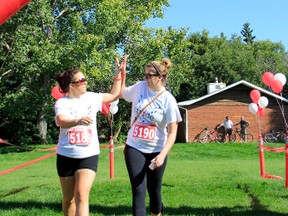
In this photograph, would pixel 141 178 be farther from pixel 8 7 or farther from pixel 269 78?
pixel 269 78

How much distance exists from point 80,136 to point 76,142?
75 mm

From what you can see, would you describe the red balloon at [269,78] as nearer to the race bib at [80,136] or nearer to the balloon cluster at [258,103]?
the balloon cluster at [258,103]

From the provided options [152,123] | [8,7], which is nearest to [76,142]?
[152,123]

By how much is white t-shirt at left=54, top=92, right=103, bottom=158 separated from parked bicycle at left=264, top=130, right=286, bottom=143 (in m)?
30.7

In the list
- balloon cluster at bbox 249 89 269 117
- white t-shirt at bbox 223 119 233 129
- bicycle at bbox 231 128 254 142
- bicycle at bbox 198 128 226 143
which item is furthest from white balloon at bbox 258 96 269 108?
bicycle at bbox 198 128 226 143

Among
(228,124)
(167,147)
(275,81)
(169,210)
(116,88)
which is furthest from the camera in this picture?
(228,124)

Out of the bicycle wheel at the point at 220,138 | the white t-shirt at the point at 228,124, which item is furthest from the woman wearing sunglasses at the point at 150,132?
the bicycle wheel at the point at 220,138

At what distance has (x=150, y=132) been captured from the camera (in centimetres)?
527

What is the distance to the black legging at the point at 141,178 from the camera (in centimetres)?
511

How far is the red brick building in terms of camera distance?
3528 cm

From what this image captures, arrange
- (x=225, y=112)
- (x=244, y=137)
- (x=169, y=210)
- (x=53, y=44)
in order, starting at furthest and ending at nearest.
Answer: (x=225, y=112) → (x=244, y=137) → (x=53, y=44) → (x=169, y=210)

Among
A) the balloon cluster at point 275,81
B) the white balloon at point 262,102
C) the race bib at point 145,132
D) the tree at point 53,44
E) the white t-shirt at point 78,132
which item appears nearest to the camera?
the white t-shirt at point 78,132

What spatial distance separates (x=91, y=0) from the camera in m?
28.6

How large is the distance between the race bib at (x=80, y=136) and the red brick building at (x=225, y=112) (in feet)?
99.5
